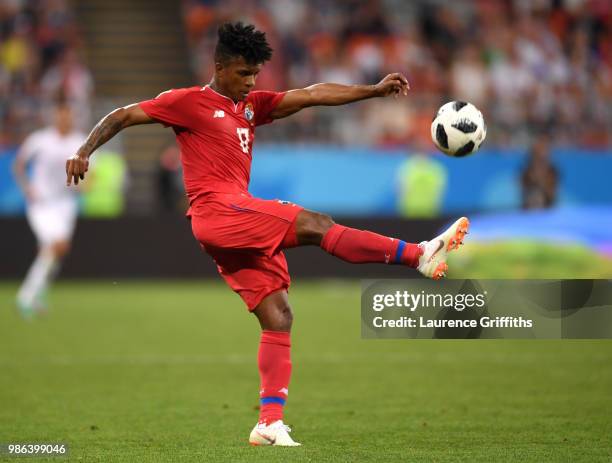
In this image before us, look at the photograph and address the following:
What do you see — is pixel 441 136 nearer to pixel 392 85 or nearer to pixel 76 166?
pixel 392 85

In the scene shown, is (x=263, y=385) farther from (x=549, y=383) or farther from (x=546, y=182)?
(x=546, y=182)

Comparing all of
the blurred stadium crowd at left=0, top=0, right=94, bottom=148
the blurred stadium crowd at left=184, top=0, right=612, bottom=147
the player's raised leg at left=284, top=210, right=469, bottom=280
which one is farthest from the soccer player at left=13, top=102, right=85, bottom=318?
the player's raised leg at left=284, top=210, right=469, bottom=280

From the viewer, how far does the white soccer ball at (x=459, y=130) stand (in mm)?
6723

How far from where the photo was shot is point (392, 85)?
655 centimetres

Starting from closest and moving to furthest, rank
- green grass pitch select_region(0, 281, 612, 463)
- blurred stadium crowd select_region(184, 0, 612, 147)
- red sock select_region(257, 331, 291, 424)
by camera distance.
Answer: green grass pitch select_region(0, 281, 612, 463), red sock select_region(257, 331, 291, 424), blurred stadium crowd select_region(184, 0, 612, 147)

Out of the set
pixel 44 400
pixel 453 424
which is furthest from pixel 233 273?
pixel 44 400

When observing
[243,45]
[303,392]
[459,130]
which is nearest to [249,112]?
[243,45]

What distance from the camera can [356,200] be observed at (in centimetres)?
1942

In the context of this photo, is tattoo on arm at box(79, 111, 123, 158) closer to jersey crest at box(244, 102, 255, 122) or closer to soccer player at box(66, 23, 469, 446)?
soccer player at box(66, 23, 469, 446)

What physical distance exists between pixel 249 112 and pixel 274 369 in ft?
4.91

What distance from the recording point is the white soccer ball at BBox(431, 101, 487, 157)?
6.72 metres

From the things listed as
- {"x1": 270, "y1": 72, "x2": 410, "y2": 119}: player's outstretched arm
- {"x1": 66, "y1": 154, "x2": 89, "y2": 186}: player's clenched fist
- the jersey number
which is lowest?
{"x1": 66, "y1": 154, "x2": 89, "y2": 186}: player's clenched fist

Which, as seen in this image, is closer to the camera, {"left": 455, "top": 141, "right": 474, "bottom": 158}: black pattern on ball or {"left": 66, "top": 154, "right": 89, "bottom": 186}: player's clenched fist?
{"left": 66, "top": 154, "right": 89, "bottom": 186}: player's clenched fist

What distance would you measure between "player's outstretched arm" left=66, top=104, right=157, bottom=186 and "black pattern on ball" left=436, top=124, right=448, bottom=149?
169cm
